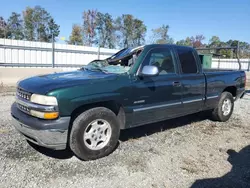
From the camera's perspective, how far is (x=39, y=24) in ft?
121

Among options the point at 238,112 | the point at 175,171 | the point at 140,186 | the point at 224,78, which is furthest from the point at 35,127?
the point at 238,112

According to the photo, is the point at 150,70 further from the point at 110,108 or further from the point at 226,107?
the point at 226,107

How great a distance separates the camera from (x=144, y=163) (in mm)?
3566

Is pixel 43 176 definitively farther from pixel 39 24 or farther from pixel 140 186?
pixel 39 24

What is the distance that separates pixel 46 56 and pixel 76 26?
28.8 metres

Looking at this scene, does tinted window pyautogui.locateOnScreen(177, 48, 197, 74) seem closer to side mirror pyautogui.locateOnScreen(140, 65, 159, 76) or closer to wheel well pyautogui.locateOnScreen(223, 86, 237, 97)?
side mirror pyautogui.locateOnScreen(140, 65, 159, 76)

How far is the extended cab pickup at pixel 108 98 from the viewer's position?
322 centimetres

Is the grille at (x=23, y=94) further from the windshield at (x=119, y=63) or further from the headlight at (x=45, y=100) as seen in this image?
the windshield at (x=119, y=63)

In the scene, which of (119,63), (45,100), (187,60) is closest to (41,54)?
(119,63)

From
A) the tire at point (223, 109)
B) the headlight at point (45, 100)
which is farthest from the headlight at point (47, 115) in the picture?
the tire at point (223, 109)

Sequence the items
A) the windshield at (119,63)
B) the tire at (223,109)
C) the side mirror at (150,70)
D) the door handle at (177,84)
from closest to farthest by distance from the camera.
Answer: the side mirror at (150,70) → the windshield at (119,63) → the door handle at (177,84) → the tire at (223,109)

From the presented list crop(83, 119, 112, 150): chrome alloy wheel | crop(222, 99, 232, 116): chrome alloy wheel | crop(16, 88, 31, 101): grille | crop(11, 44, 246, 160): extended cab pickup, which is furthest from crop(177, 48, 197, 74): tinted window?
crop(16, 88, 31, 101): grille

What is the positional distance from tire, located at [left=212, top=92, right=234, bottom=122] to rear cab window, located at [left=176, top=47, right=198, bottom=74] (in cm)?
139

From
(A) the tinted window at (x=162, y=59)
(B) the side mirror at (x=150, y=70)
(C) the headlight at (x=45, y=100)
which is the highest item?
(A) the tinted window at (x=162, y=59)
